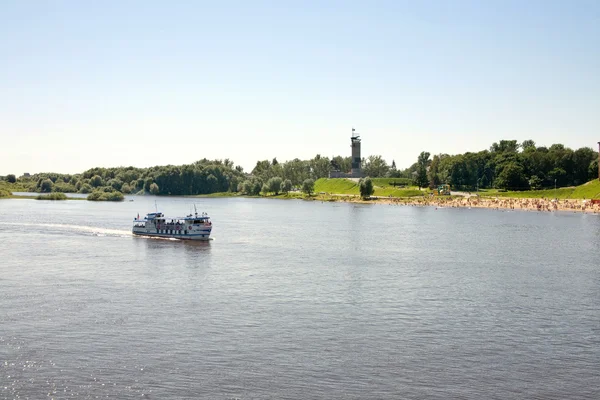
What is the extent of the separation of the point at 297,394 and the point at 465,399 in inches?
344

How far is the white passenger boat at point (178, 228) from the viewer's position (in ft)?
337

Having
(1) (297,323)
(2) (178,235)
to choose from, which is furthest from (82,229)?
(1) (297,323)

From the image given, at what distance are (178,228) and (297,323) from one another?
218 ft

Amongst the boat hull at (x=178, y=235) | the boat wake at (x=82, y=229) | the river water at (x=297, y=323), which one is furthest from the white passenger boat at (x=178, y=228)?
the river water at (x=297, y=323)

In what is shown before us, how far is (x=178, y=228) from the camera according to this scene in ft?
354

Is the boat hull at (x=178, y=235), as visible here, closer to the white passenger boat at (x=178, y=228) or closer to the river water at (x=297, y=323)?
the white passenger boat at (x=178, y=228)

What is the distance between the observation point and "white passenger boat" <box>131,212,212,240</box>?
337ft

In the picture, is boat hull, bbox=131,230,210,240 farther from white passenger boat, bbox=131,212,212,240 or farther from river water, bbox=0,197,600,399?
river water, bbox=0,197,600,399

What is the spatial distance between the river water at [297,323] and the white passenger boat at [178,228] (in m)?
11.5

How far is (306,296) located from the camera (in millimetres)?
54844

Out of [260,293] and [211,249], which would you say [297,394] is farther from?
[211,249]

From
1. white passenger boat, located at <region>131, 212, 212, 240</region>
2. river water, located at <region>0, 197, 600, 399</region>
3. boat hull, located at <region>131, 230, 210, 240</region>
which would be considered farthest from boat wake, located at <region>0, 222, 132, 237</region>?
river water, located at <region>0, 197, 600, 399</region>

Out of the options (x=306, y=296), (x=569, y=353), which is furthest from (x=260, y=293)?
(x=569, y=353)

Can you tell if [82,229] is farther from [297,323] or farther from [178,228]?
[297,323]
